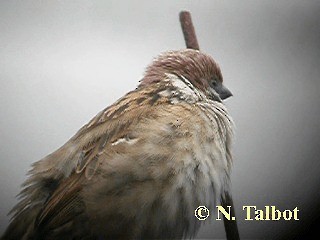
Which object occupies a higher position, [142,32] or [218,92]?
[142,32]

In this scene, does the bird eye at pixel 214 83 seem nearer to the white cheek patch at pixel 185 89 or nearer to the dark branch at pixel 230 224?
the white cheek patch at pixel 185 89

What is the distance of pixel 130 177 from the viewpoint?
0.89 meters

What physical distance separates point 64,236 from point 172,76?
0.35 m

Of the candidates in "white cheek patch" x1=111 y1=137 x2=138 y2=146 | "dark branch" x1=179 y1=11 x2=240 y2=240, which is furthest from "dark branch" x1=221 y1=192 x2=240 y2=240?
"white cheek patch" x1=111 y1=137 x2=138 y2=146

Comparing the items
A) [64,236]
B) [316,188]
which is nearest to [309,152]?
[316,188]

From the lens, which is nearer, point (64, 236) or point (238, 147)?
point (64, 236)

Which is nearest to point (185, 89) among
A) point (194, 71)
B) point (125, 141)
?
point (194, 71)

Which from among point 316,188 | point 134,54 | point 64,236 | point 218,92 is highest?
point 134,54

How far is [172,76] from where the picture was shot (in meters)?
1.02

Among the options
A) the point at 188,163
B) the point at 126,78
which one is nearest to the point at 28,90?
the point at 126,78

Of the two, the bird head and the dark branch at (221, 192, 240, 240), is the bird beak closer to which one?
the bird head

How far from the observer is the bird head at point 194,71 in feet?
3.31

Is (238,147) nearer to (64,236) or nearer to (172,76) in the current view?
(172,76)

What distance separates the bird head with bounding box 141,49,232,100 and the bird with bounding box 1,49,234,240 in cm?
6
